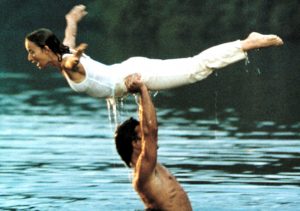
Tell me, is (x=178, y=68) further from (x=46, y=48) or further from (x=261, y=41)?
(x=46, y=48)

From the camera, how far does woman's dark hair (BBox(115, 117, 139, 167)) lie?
15117 mm

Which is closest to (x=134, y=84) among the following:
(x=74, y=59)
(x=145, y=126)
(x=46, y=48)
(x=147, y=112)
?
(x=147, y=112)

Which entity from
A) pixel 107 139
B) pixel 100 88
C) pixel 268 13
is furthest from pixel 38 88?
pixel 268 13

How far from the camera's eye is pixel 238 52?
50.1ft

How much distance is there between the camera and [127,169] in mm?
25453

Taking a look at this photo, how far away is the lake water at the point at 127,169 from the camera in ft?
72.7

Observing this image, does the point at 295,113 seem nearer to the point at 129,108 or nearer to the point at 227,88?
the point at 129,108

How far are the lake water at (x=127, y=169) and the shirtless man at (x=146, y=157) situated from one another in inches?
221

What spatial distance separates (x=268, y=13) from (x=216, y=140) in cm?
5179

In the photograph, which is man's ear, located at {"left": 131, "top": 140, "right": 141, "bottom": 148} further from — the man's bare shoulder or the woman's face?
the woman's face

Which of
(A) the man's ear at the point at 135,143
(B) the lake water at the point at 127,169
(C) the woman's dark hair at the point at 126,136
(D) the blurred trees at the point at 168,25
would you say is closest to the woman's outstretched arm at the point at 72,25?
(C) the woman's dark hair at the point at 126,136

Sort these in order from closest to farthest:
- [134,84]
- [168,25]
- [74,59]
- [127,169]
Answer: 1. [134,84]
2. [74,59]
3. [127,169]
4. [168,25]

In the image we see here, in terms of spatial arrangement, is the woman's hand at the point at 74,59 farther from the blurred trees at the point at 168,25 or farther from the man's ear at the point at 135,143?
the blurred trees at the point at 168,25

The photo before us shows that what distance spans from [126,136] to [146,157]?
0.30m
